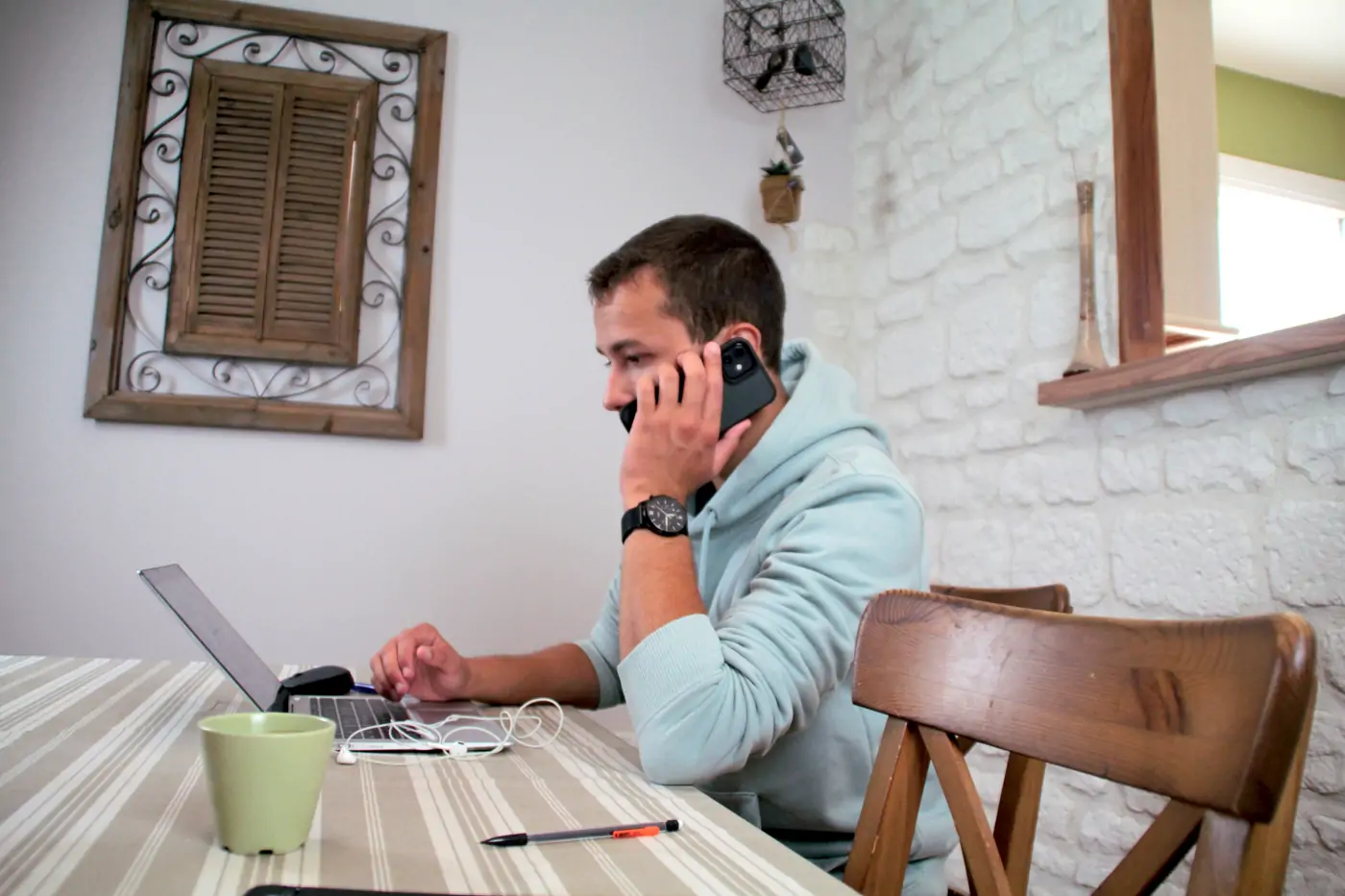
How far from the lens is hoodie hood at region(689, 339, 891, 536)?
3.67 feet

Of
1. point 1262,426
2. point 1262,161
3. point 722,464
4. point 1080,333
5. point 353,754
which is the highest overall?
point 1262,161

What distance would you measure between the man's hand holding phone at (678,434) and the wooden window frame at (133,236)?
1378 millimetres

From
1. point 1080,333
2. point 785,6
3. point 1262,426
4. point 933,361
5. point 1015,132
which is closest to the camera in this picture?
point 1262,426

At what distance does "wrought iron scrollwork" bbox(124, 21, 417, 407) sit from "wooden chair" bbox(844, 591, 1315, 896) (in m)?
1.89

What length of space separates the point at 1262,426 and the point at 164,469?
88.3 inches

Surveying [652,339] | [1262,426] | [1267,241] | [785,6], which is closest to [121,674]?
[652,339]

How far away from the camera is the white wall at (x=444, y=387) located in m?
2.21

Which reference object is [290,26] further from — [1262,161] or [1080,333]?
[1262,161]

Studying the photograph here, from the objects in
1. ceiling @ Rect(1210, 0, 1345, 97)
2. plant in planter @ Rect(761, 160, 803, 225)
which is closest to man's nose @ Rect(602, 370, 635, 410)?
plant in planter @ Rect(761, 160, 803, 225)

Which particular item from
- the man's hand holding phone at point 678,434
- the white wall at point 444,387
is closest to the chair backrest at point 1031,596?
the man's hand holding phone at point 678,434

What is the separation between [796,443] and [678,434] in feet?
0.45

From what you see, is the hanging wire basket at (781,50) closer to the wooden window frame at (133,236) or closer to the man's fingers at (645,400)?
the wooden window frame at (133,236)

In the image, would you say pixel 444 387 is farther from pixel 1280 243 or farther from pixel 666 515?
pixel 1280 243

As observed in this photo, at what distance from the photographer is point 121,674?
48.8 inches
